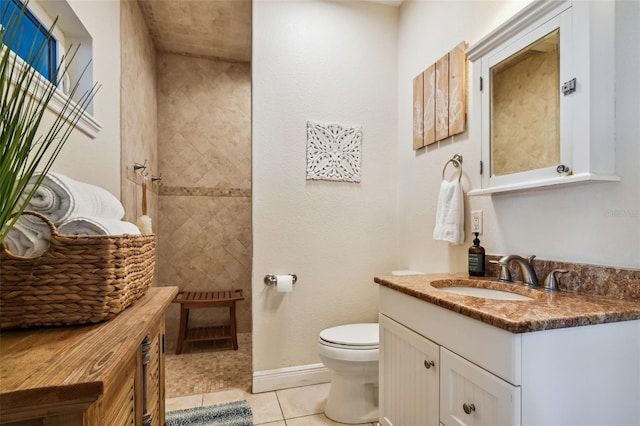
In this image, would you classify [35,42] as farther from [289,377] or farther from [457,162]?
[289,377]

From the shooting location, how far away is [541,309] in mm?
926

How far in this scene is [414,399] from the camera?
50.9 inches

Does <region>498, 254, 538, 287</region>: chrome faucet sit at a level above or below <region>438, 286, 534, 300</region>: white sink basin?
above

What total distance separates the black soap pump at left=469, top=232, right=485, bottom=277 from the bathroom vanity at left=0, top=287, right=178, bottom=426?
1378 millimetres

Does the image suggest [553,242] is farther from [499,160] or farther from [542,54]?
[542,54]

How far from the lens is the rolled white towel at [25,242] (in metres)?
0.73

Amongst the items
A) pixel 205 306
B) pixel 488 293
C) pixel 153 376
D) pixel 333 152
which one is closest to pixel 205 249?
pixel 205 306

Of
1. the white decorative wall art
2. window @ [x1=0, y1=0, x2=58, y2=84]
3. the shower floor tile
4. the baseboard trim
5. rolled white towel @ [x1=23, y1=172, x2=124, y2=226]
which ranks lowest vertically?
the shower floor tile

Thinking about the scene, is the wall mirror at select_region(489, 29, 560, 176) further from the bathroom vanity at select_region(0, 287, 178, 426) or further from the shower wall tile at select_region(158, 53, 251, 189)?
the shower wall tile at select_region(158, 53, 251, 189)

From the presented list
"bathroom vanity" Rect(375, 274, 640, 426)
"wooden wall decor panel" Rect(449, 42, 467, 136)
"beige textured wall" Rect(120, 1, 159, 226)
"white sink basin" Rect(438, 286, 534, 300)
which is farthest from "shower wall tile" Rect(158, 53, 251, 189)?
"bathroom vanity" Rect(375, 274, 640, 426)

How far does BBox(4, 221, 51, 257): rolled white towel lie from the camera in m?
0.73

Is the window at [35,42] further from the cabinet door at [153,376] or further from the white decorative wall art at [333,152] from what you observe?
the white decorative wall art at [333,152]

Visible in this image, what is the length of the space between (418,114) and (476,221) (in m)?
0.87

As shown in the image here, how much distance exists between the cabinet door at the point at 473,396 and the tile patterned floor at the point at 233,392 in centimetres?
95
